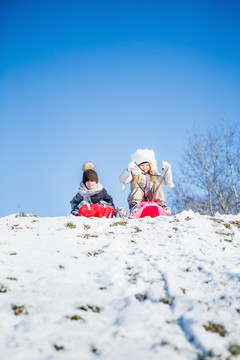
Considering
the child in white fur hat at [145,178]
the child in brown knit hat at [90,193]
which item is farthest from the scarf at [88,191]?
the child in white fur hat at [145,178]

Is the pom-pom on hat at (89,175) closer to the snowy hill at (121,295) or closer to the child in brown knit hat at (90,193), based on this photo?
the child in brown knit hat at (90,193)

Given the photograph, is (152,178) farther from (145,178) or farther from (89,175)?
(89,175)

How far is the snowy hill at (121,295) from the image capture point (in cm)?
208

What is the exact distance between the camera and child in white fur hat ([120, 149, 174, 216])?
7.59m

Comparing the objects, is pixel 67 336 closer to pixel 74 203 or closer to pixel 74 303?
pixel 74 303

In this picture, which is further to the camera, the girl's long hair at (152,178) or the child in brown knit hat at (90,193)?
the girl's long hair at (152,178)

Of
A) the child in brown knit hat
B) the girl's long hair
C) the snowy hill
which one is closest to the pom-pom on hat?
the child in brown knit hat

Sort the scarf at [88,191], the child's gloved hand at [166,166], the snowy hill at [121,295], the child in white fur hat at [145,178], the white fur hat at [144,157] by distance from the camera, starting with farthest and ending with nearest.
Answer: the white fur hat at [144,157] → the child's gloved hand at [166,166] → the child in white fur hat at [145,178] → the scarf at [88,191] → the snowy hill at [121,295]

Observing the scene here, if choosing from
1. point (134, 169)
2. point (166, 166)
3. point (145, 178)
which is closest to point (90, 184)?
point (134, 169)

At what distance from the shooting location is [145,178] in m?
7.80

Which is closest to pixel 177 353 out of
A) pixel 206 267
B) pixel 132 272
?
pixel 132 272

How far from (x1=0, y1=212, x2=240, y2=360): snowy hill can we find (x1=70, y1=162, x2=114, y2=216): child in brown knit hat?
250cm

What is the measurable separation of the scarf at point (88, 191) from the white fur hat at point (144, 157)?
52.7 inches

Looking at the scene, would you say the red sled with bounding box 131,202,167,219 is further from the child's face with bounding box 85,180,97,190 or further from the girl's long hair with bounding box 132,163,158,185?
the child's face with bounding box 85,180,97,190
